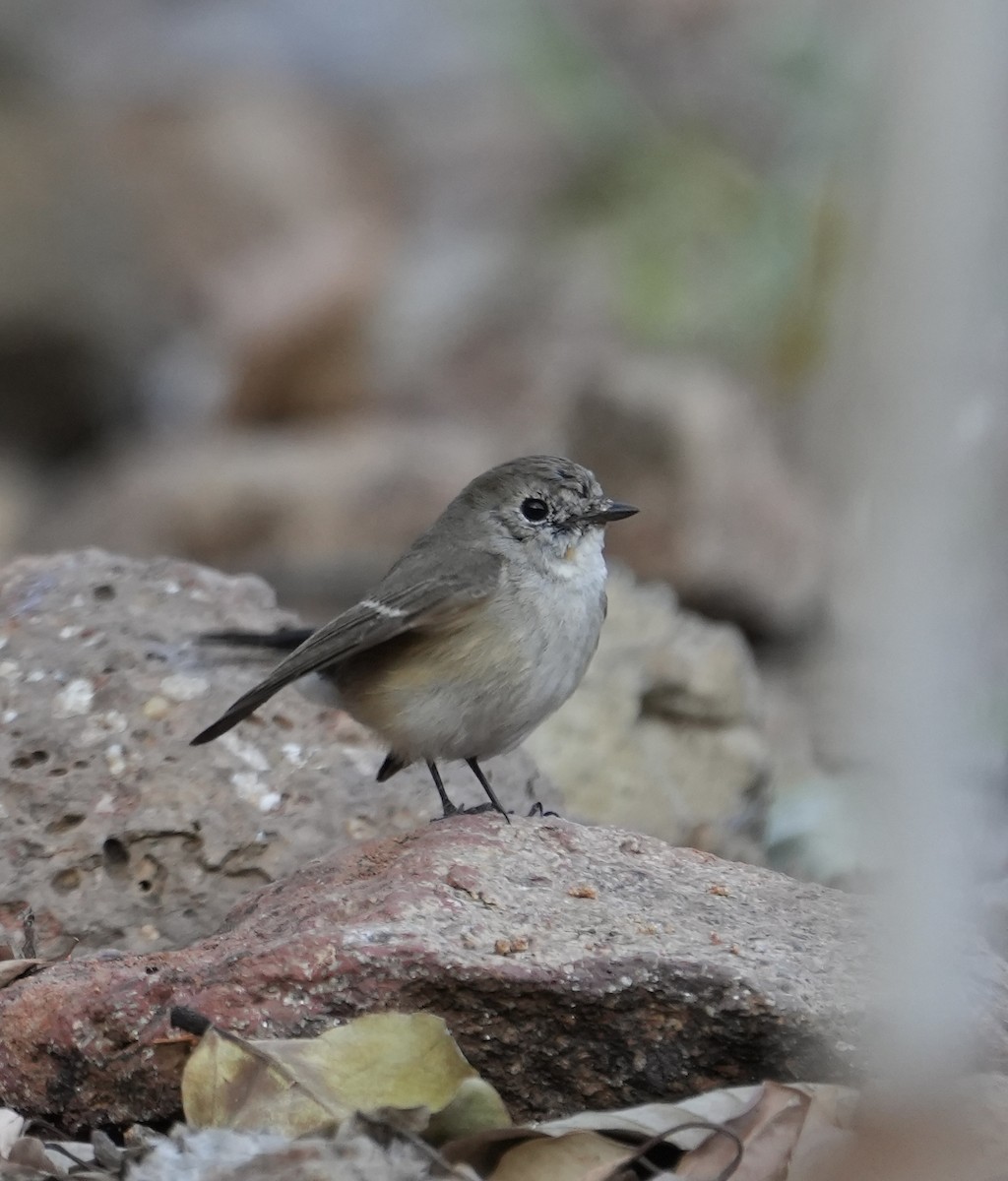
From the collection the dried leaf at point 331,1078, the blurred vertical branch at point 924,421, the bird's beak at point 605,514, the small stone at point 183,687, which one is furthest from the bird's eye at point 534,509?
the blurred vertical branch at point 924,421

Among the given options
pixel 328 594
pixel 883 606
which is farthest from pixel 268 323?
pixel 883 606

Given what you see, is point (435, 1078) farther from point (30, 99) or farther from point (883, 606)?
point (30, 99)

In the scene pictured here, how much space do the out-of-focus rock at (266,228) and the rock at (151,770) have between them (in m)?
8.00

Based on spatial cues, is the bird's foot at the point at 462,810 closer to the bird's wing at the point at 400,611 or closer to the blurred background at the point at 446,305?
the bird's wing at the point at 400,611

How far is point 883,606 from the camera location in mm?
2043

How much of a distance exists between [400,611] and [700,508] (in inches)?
147

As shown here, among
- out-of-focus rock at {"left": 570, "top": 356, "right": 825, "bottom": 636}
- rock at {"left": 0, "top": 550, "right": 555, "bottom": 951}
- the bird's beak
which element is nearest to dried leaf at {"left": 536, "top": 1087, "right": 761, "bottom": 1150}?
rock at {"left": 0, "top": 550, "right": 555, "bottom": 951}

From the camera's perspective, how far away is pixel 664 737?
6398 mm

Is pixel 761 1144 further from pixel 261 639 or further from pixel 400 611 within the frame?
pixel 261 639

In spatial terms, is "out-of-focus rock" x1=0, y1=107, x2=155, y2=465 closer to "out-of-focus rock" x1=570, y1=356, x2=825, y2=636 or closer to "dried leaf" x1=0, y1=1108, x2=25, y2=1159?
"out-of-focus rock" x1=570, y1=356, x2=825, y2=636

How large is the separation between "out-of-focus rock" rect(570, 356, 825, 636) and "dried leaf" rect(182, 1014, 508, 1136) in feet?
16.9

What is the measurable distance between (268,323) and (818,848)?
8.23 metres

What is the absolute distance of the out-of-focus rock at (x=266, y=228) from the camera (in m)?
13.2

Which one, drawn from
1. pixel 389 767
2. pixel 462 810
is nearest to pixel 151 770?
pixel 389 767
